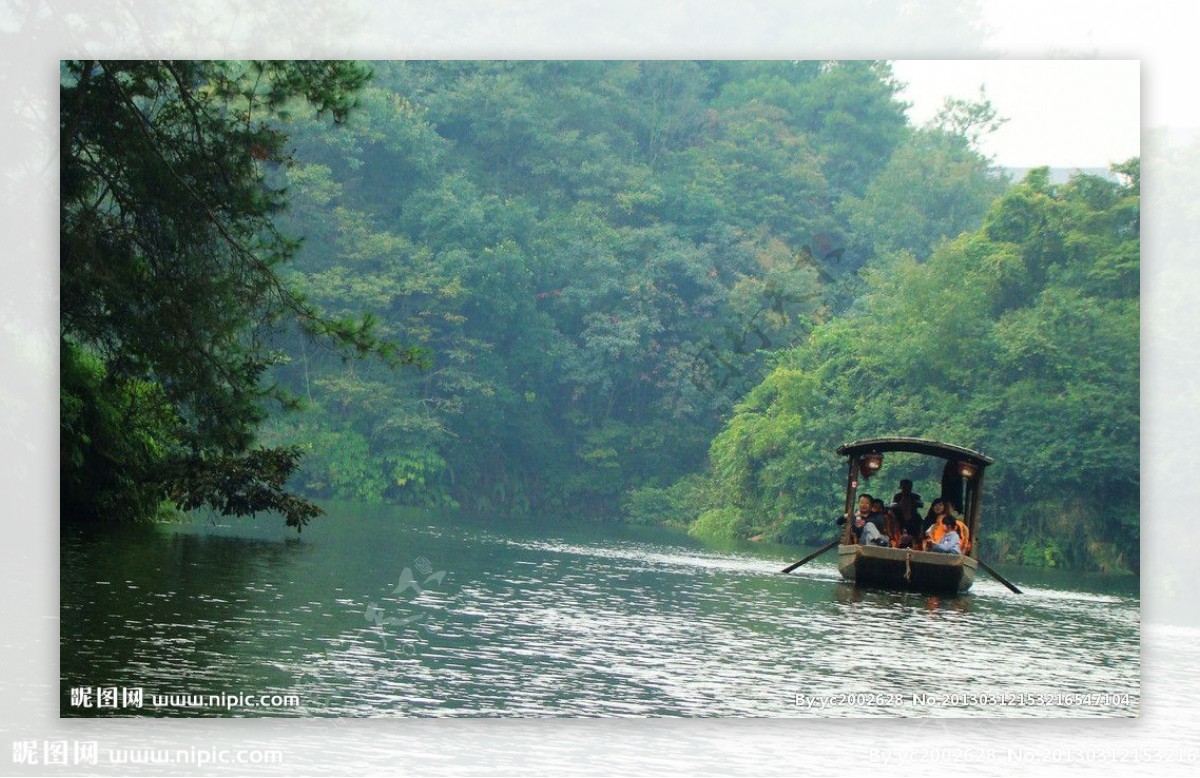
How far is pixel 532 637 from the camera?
13.1 meters

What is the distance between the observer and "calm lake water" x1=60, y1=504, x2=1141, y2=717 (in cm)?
1065

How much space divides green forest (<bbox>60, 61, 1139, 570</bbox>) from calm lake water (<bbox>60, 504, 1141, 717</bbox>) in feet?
4.41

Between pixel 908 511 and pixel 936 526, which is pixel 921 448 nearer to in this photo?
pixel 936 526

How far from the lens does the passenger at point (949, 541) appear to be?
18.3 metres

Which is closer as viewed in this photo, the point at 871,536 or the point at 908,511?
the point at 871,536

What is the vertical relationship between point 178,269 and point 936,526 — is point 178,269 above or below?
above

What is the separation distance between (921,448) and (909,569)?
137 centimetres

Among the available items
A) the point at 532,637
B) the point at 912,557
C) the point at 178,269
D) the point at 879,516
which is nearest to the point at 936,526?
the point at 912,557

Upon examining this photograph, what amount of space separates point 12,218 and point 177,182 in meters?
2.13

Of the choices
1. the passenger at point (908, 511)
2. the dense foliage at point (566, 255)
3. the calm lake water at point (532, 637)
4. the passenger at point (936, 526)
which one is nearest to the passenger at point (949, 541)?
the passenger at point (936, 526)

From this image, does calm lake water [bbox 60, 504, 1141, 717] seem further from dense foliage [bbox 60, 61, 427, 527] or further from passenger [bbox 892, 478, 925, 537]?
passenger [bbox 892, 478, 925, 537]

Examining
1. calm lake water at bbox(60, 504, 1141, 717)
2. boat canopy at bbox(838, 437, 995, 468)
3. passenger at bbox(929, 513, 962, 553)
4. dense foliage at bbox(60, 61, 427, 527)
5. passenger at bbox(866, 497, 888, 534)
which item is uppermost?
dense foliage at bbox(60, 61, 427, 527)

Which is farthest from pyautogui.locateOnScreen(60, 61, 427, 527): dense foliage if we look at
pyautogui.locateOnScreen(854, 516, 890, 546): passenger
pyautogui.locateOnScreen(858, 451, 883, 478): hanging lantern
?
pyautogui.locateOnScreen(858, 451, 883, 478): hanging lantern

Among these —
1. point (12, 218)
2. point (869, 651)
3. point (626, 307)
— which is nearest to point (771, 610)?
point (869, 651)
